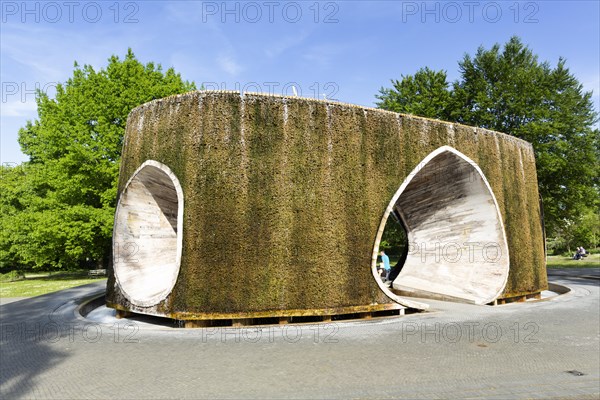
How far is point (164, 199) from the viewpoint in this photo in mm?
12523

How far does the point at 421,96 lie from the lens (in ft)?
98.7

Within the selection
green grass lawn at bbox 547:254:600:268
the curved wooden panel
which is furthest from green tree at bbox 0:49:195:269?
green grass lawn at bbox 547:254:600:268

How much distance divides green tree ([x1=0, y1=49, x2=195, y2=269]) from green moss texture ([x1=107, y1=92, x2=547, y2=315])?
561 inches

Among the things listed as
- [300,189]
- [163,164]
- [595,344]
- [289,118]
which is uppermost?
[289,118]

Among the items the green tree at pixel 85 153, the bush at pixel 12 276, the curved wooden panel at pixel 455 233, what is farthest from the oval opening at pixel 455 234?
the bush at pixel 12 276

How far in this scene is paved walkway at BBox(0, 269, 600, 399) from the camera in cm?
534

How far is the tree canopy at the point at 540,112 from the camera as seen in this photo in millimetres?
25203

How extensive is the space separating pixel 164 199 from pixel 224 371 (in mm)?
7603

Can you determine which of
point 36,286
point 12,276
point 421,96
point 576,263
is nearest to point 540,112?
point 421,96

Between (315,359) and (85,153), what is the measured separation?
2140cm

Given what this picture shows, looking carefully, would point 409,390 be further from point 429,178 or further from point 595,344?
point 429,178

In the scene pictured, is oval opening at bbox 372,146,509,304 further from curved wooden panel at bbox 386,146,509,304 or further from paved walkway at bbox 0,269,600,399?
paved walkway at bbox 0,269,600,399

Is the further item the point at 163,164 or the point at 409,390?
the point at 163,164

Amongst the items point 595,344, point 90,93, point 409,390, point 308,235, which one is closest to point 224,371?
point 409,390
